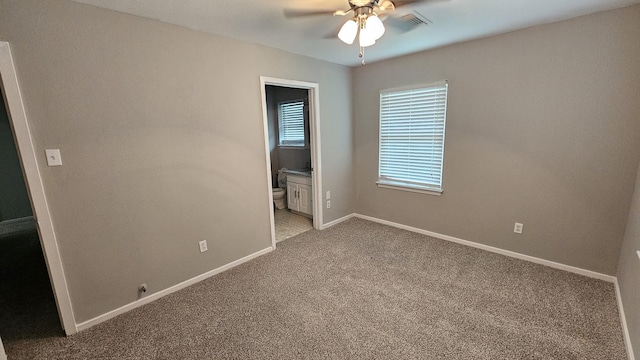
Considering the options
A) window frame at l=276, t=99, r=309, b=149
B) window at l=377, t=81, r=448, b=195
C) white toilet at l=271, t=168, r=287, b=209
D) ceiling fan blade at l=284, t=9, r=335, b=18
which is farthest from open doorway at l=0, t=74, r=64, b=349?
window at l=377, t=81, r=448, b=195

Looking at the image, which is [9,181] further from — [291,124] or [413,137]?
[413,137]

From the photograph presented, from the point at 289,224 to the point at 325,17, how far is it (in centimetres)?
285

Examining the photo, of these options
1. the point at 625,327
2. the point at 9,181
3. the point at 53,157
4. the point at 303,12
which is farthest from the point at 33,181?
the point at 9,181

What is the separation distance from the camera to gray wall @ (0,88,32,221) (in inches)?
170

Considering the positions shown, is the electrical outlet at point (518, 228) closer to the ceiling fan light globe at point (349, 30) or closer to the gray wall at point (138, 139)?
the ceiling fan light globe at point (349, 30)

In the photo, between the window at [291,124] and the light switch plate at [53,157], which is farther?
the window at [291,124]

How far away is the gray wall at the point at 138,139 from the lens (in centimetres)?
173

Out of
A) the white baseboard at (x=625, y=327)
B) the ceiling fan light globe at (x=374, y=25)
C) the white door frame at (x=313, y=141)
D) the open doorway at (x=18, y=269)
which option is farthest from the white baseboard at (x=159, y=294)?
the white baseboard at (x=625, y=327)

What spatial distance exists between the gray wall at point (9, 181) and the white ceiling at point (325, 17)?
4545mm

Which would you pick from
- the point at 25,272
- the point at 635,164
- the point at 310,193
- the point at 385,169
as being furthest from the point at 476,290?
the point at 25,272

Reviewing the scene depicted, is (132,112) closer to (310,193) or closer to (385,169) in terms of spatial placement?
(310,193)

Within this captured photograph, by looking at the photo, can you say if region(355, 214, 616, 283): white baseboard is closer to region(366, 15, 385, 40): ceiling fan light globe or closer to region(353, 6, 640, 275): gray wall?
region(353, 6, 640, 275): gray wall

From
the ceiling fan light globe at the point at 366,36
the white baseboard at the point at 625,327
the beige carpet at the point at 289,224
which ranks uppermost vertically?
the ceiling fan light globe at the point at 366,36

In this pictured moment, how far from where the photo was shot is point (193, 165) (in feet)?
7.95
